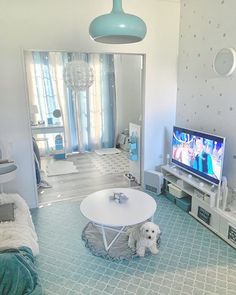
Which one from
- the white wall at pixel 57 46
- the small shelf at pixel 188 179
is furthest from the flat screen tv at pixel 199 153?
the white wall at pixel 57 46

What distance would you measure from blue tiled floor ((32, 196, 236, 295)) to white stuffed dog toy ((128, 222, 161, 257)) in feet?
0.28

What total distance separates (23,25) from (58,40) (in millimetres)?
409

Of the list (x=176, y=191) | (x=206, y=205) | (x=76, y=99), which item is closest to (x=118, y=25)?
(x=206, y=205)

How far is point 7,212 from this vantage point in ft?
8.07

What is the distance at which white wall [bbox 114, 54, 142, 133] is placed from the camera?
571cm

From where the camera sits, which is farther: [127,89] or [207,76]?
[127,89]

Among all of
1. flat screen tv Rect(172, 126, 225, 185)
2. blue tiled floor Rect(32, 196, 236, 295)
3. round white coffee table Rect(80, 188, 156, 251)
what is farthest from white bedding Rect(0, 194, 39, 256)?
flat screen tv Rect(172, 126, 225, 185)

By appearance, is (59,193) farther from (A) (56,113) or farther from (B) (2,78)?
(A) (56,113)

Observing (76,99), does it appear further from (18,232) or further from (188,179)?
(18,232)

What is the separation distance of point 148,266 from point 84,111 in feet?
13.6

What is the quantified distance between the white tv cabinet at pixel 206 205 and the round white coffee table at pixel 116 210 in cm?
67

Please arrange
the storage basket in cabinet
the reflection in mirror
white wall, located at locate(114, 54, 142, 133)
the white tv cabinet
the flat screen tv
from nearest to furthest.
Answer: the white tv cabinet < the flat screen tv < the storage basket in cabinet < the reflection in mirror < white wall, located at locate(114, 54, 142, 133)

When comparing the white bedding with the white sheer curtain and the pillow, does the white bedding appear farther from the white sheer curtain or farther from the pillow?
the white sheer curtain

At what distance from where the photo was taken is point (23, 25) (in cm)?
294
